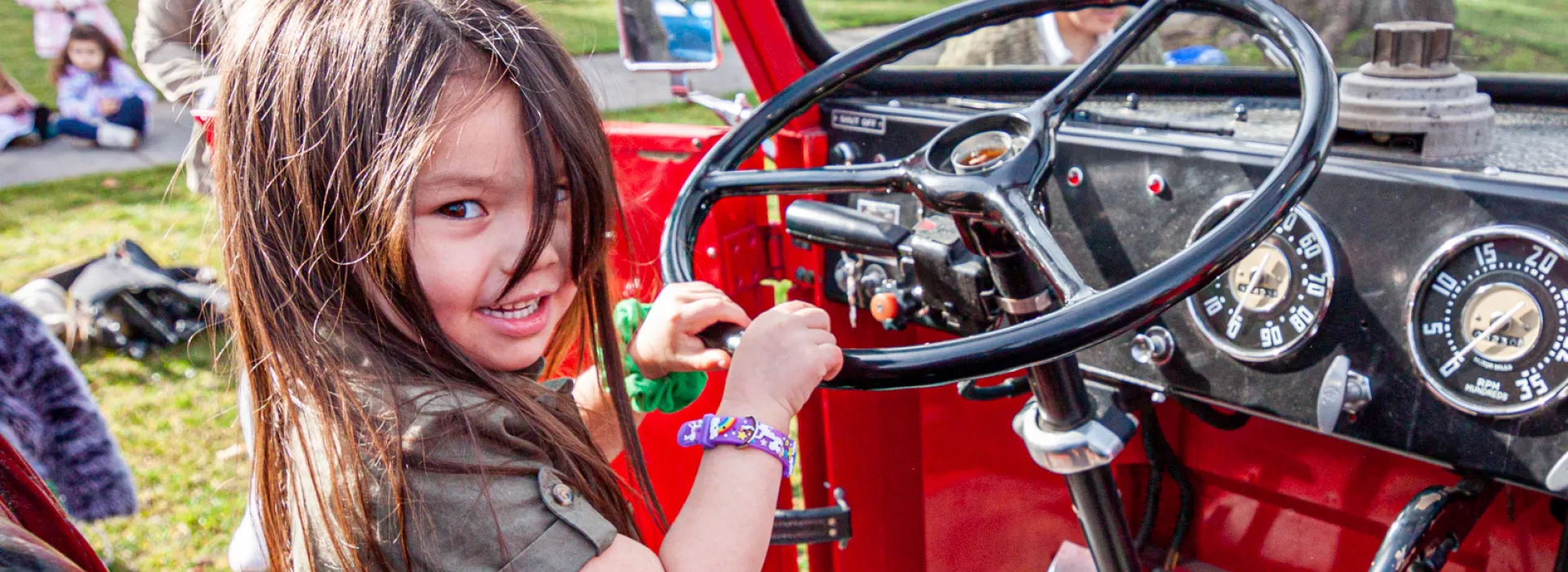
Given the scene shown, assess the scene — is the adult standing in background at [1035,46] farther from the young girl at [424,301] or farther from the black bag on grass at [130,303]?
the black bag on grass at [130,303]

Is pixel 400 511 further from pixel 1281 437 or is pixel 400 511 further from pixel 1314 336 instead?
pixel 1281 437

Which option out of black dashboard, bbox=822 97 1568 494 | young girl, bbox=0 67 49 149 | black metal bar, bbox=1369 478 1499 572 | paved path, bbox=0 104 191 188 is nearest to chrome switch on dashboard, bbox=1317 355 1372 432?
black dashboard, bbox=822 97 1568 494

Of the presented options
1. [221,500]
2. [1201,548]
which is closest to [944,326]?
[1201,548]

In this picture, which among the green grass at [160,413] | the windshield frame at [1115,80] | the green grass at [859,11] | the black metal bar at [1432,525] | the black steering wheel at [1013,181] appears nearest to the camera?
the black steering wheel at [1013,181]

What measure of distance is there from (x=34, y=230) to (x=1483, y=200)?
7.15 metres

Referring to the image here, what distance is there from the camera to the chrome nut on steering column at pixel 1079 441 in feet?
3.65

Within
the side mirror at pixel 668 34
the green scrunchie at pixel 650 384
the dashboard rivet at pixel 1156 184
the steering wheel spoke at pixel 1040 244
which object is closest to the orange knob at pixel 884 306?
the green scrunchie at pixel 650 384

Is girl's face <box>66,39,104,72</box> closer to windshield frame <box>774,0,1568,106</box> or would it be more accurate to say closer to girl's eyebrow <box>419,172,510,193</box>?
windshield frame <box>774,0,1568,106</box>

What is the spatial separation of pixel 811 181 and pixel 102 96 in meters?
8.59

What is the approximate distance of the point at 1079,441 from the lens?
43.9 inches

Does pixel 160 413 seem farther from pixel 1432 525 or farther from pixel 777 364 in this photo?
pixel 1432 525

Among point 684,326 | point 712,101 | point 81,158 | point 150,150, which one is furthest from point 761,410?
point 81,158

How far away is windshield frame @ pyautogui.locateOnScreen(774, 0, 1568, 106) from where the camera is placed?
153 cm

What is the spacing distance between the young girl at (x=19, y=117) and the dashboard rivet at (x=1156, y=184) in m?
9.18
